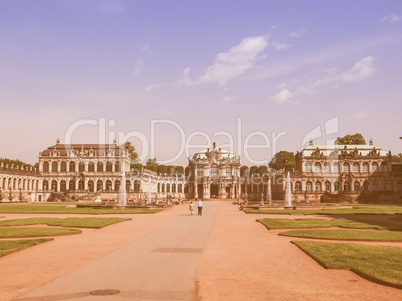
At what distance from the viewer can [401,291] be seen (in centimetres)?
1212

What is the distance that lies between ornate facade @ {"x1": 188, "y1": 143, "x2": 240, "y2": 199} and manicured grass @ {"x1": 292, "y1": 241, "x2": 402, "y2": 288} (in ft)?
306

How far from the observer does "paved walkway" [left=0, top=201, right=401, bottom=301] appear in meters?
11.9

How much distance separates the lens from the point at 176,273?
14.4 meters

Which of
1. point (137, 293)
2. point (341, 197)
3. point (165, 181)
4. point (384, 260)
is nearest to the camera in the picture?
point (137, 293)

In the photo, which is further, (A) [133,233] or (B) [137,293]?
(A) [133,233]

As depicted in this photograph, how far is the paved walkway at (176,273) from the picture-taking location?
11.9m

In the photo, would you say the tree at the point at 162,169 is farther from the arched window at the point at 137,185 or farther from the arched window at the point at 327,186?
the arched window at the point at 327,186

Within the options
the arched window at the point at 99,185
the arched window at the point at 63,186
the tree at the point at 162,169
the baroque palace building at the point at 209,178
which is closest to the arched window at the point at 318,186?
the baroque palace building at the point at 209,178

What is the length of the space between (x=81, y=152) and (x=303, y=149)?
205 feet

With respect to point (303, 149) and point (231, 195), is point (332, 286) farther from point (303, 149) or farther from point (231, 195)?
point (231, 195)

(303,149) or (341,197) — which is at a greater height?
(303,149)

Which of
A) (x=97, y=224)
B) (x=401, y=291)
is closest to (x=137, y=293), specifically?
(x=401, y=291)

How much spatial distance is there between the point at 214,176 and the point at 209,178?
204 centimetres

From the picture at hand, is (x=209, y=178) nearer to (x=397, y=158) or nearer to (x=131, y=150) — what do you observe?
(x=131, y=150)
